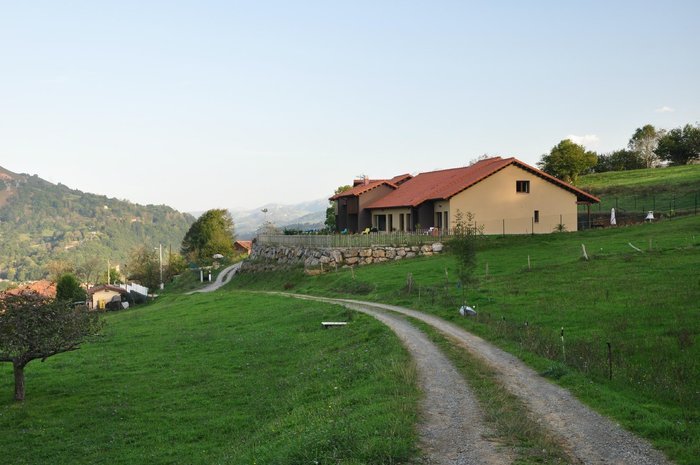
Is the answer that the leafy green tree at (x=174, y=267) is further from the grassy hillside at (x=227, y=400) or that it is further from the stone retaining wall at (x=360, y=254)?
the grassy hillside at (x=227, y=400)

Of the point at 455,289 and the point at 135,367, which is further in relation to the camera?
the point at 455,289

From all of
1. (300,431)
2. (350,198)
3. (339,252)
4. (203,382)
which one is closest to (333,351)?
(203,382)

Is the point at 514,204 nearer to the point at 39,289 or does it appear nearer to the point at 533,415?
the point at 533,415

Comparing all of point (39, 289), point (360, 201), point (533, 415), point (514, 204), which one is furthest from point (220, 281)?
point (533, 415)

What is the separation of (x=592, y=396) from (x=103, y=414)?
15674mm

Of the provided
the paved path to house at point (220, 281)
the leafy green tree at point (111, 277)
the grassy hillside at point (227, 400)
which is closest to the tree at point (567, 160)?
the paved path to house at point (220, 281)

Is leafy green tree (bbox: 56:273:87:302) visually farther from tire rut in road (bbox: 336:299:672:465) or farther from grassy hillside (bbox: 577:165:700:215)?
tire rut in road (bbox: 336:299:672:465)

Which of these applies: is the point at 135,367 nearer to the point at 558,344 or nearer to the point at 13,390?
the point at 13,390

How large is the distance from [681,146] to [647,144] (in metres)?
14.2

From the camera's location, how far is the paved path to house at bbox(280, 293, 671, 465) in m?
12.3

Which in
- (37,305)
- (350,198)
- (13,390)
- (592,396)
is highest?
(350,198)

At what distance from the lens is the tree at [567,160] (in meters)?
96.7

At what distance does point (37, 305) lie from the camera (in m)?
26.7

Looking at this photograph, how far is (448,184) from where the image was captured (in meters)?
66.8
